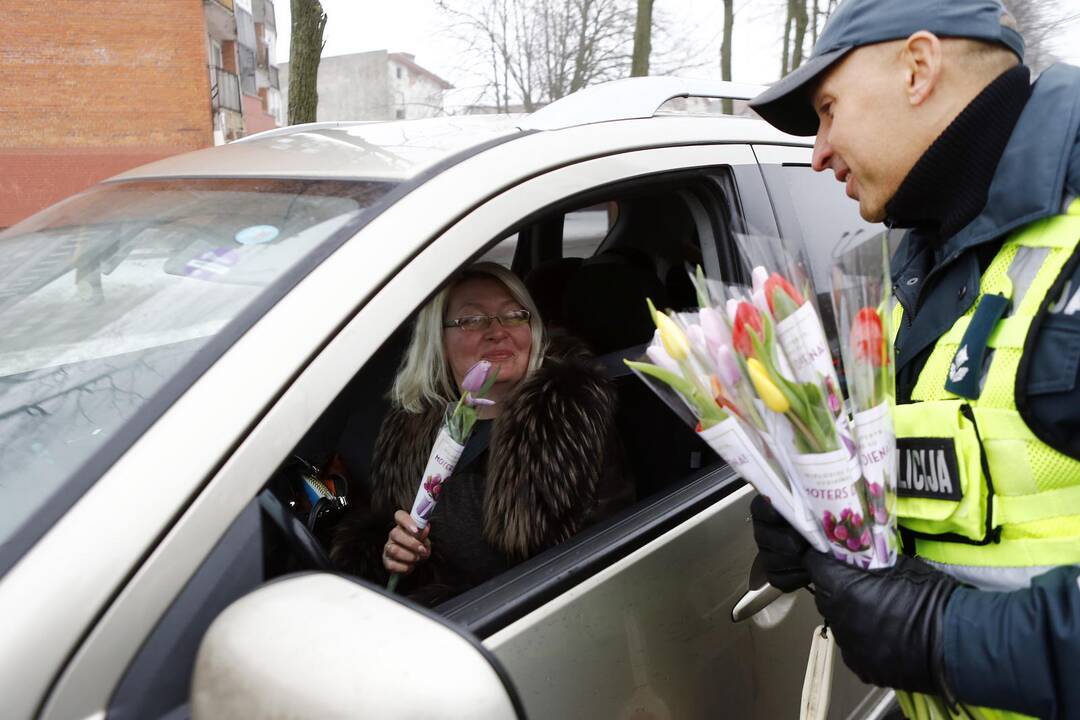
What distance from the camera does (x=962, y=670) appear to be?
1108mm

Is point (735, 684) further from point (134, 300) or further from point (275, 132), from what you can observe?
point (275, 132)

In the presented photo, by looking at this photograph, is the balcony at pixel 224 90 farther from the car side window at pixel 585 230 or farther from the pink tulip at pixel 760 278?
the pink tulip at pixel 760 278

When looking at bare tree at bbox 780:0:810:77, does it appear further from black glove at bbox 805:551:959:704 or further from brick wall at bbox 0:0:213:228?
black glove at bbox 805:551:959:704

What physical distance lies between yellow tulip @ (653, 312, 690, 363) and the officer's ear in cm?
54

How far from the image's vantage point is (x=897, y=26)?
4.34 ft

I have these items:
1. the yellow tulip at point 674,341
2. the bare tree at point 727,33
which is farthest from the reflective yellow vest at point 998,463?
the bare tree at point 727,33

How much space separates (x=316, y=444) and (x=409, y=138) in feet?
2.02

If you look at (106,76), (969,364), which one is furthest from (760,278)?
(106,76)

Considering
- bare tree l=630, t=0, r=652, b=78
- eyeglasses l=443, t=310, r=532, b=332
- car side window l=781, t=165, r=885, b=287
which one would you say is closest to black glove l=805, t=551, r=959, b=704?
car side window l=781, t=165, r=885, b=287

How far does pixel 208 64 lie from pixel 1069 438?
84.0ft

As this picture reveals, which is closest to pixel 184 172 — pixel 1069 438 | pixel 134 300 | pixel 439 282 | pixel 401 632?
pixel 134 300

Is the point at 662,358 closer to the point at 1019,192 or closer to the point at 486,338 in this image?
the point at 1019,192

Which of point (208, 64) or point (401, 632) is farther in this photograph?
point (208, 64)

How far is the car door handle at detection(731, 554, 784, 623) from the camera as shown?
5.63ft
